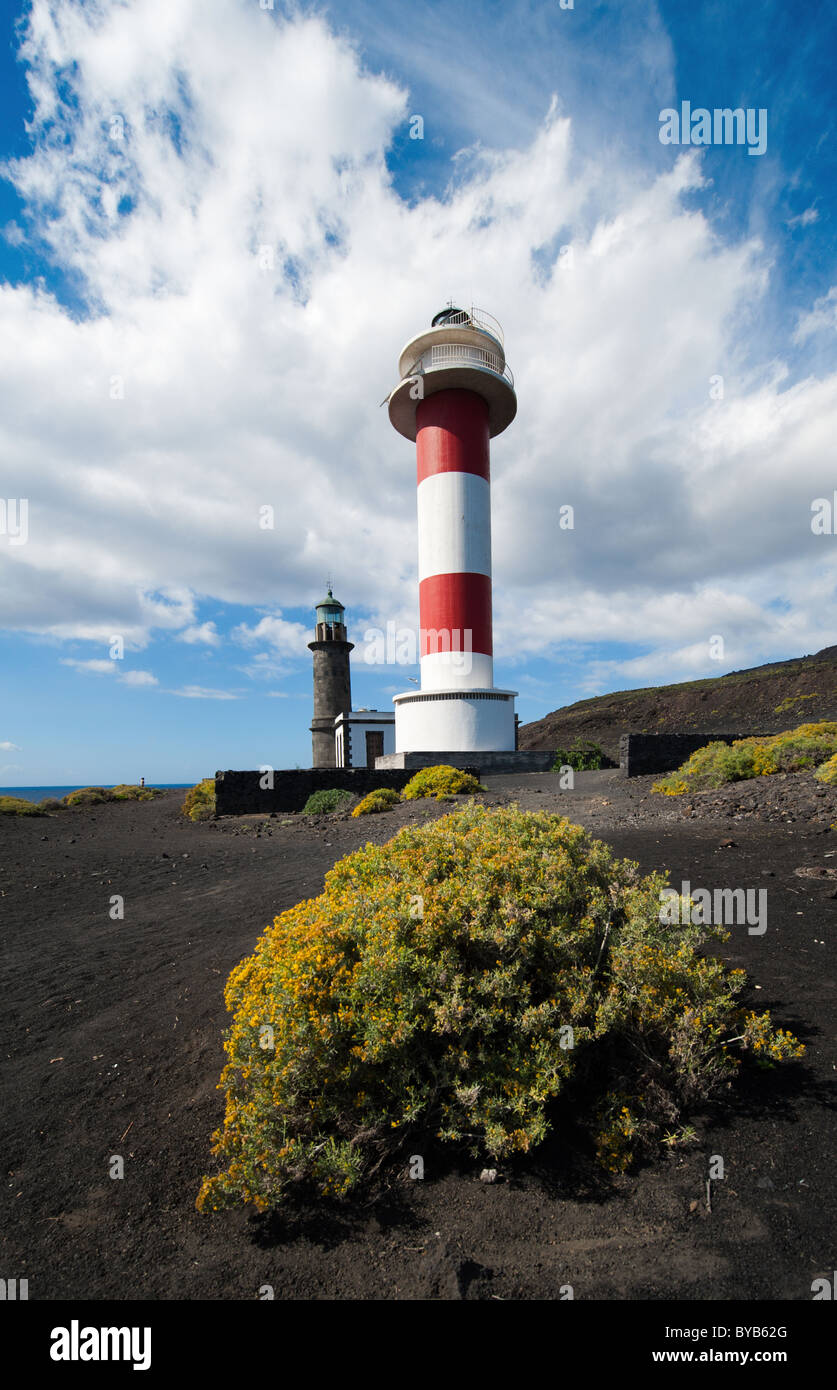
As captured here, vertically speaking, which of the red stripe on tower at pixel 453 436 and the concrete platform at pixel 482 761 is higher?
the red stripe on tower at pixel 453 436

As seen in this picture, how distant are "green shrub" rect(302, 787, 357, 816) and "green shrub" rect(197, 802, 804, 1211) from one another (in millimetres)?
12957

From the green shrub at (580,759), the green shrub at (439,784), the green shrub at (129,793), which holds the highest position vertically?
the green shrub at (580,759)

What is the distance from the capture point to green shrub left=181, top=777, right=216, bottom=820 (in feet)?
59.1

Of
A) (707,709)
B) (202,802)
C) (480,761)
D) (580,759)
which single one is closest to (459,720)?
(480,761)

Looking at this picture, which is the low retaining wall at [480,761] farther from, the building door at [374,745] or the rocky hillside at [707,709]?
the rocky hillside at [707,709]

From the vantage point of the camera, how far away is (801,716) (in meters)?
25.4

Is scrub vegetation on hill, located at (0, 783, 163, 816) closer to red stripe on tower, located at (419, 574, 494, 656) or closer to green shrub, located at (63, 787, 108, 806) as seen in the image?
green shrub, located at (63, 787, 108, 806)

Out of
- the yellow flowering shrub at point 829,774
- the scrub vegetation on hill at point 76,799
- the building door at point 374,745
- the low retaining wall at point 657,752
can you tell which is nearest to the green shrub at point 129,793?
the scrub vegetation on hill at point 76,799

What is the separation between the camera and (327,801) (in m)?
16.2

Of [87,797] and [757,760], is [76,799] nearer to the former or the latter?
[87,797]

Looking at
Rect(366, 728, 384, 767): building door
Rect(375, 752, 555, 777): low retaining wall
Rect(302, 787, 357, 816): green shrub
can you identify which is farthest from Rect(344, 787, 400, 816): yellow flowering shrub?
Rect(366, 728, 384, 767): building door

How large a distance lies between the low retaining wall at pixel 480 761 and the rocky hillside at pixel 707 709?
10.8 metres

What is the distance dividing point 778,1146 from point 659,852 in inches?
205

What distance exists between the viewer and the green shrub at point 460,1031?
2406mm
